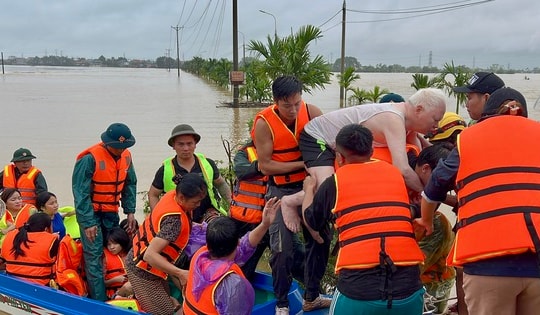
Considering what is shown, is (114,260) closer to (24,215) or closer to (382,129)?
(24,215)

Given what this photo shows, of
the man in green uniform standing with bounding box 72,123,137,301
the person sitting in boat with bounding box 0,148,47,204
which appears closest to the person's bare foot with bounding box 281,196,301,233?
the man in green uniform standing with bounding box 72,123,137,301

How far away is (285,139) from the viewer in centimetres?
311

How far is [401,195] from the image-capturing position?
222cm

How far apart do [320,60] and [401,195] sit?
9618 mm

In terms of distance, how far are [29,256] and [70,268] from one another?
300 millimetres

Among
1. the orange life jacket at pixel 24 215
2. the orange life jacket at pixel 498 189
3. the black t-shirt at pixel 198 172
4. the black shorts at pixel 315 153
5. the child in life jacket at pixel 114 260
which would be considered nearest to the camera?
the orange life jacket at pixel 498 189

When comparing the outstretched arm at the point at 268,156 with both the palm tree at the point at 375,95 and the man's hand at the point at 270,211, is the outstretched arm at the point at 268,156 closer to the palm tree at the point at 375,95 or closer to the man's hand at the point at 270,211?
the man's hand at the point at 270,211

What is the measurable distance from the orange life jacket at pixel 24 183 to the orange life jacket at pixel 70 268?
1774 millimetres

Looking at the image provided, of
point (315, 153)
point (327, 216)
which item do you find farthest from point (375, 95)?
point (327, 216)

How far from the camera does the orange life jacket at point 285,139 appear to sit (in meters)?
3.10

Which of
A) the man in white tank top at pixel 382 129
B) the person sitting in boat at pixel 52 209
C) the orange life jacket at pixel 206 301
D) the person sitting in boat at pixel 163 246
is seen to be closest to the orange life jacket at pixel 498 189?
the man in white tank top at pixel 382 129

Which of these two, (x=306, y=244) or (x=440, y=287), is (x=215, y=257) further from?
(x=440, y=287)

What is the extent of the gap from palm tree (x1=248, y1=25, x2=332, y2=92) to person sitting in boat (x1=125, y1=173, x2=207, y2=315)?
823cm

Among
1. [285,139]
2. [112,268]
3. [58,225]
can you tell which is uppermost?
[285,139]
